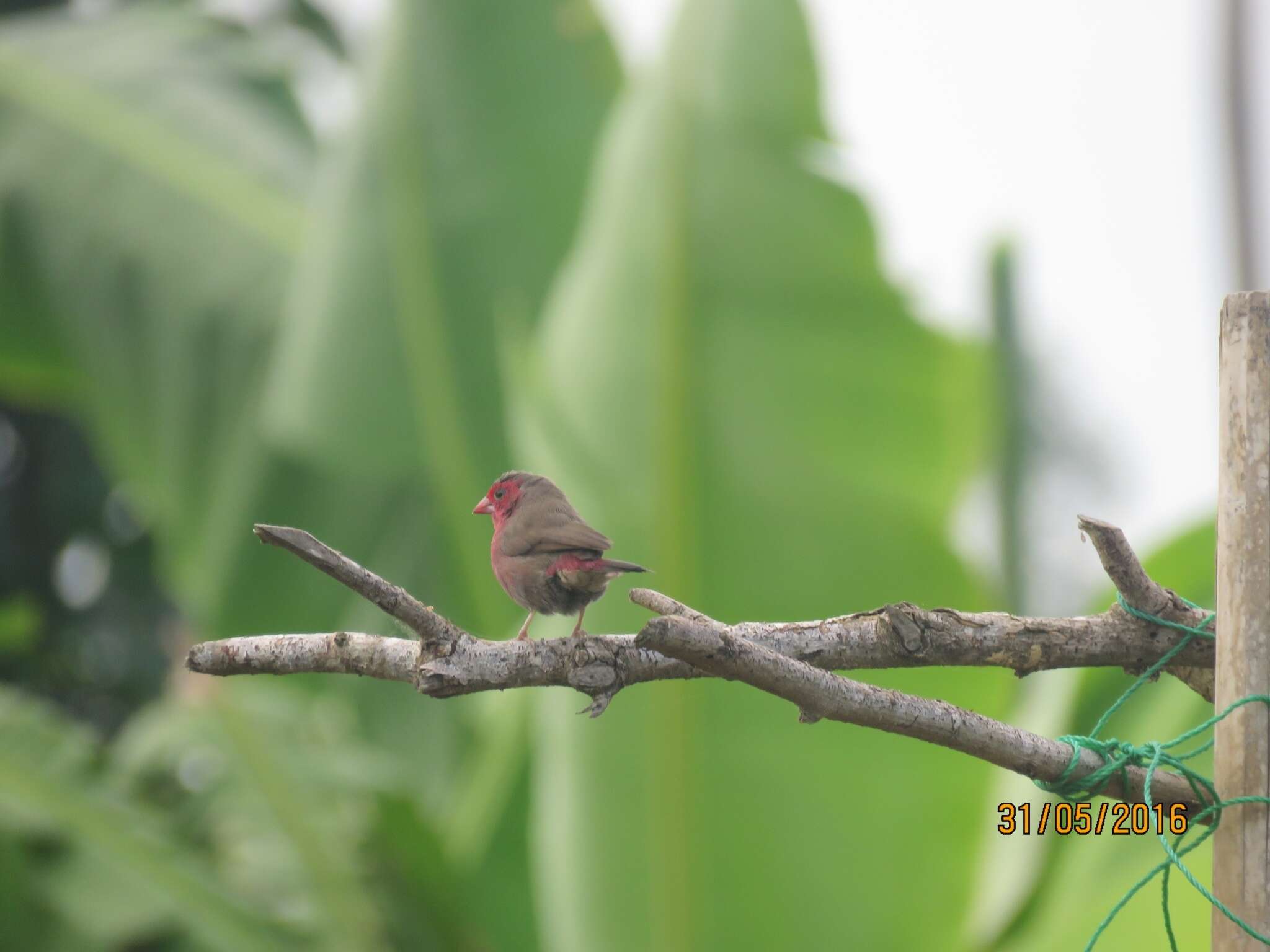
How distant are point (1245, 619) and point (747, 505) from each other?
65.9 inches

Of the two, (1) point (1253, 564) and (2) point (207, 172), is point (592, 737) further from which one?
(2) point (207, 172)

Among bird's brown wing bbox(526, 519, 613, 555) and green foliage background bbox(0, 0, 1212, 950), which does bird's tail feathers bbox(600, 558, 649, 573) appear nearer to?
bird's brown wing bbox(526, 519, 613, 555)

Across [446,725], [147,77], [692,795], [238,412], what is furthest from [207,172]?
[692,795]

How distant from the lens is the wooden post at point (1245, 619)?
4.91 feet

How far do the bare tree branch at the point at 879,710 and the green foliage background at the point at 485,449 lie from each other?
147cm

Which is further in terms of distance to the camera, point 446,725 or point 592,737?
point 446,725

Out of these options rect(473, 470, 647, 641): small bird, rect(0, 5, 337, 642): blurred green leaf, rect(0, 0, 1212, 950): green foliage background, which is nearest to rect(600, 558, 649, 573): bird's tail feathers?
→ rect(473, 470, 647, 641): small bird

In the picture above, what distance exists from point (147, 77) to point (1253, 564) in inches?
226

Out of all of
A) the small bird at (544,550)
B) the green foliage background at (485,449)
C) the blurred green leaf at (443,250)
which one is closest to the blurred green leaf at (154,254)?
the green foliage background at (485,449)

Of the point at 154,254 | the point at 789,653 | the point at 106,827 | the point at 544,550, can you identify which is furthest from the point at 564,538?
the point at 154,254

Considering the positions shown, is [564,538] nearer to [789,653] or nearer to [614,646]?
[614,646]

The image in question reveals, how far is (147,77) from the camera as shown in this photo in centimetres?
591

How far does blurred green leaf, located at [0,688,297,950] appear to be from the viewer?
4328 mm

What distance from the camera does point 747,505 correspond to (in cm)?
312
